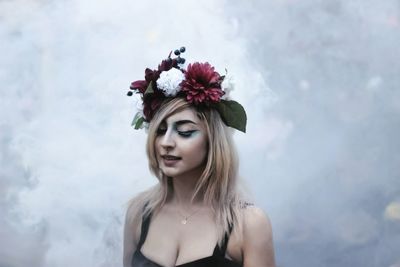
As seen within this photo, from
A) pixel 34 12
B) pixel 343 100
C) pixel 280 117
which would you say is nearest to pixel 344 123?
pixel 343 100

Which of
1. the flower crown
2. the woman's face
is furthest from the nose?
the flower crown

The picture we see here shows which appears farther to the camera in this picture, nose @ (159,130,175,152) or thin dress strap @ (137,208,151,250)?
thin dress strap @ (137,208,151,250)

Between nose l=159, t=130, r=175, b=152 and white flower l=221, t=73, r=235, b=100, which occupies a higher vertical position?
white flower l=221, t=73, r=235, b=100

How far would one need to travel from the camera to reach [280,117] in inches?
118

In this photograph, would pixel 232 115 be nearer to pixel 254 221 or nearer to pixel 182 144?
pixel 182 144

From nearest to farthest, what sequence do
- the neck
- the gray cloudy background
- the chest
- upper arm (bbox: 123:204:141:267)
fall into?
the chest → the neck → upper arm (bbox: 123:204:141:267) → the gray cloudy background

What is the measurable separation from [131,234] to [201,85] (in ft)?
2.11

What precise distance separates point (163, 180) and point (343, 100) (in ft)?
3.69

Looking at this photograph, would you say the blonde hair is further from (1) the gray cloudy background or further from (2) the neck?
(1) the gray cloudy background

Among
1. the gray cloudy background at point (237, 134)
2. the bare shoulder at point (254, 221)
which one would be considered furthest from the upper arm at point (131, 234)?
the gray cloudy background at point (237, 134)

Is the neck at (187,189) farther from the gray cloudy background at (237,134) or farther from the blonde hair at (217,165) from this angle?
the gray cloudy background at (237,134)

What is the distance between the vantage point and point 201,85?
214cm

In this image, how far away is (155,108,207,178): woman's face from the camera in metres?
2.11

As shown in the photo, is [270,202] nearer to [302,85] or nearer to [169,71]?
[302,85]
